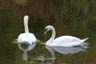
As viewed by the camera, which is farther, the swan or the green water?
the swan

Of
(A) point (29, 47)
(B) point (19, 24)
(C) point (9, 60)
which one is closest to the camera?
(C) point (9, 60)

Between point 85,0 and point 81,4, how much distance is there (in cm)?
121

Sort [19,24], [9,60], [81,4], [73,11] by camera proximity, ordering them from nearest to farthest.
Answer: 1. [9,60]
2. [19,24]
3. [73,11]
4. [81,4]

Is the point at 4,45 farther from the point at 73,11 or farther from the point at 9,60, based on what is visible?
the point at 73,11

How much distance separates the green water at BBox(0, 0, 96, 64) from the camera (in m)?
15.6

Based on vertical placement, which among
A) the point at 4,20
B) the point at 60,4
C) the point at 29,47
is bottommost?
the point at 60,4

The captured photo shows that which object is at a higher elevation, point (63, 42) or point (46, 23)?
point (63, 42)

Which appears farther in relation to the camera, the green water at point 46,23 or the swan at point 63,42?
the swan at point 63,42

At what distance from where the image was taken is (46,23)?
2248 centimetres

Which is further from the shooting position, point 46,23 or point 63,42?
point 46,23

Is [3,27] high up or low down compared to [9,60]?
down

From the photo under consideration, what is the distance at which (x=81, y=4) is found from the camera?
29859 mm

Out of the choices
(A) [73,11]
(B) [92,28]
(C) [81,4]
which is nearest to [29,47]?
(B) [92,28]

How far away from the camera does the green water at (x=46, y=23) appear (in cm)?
1555
